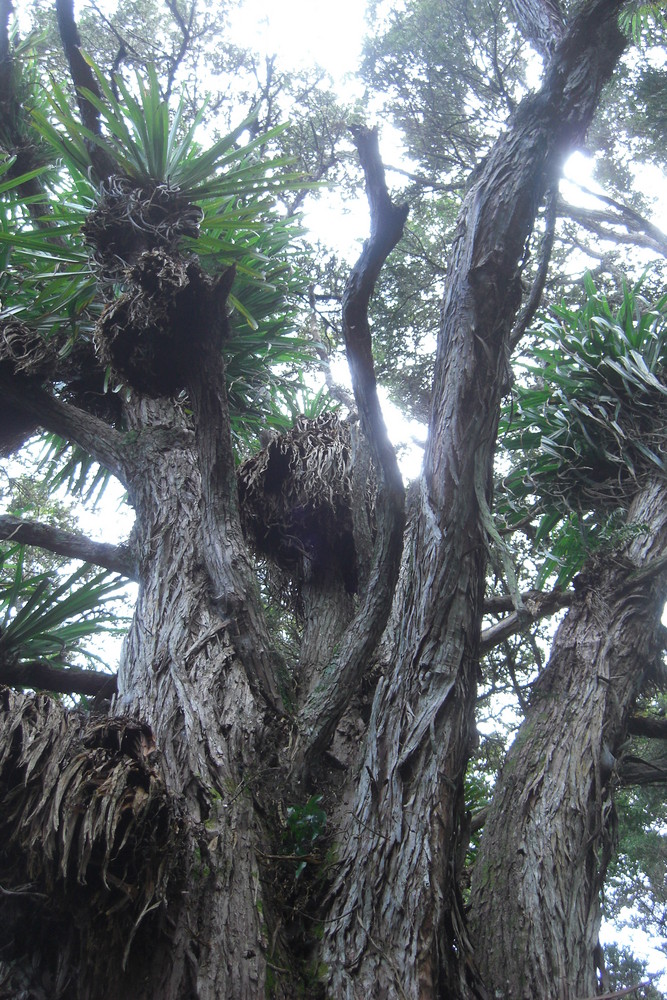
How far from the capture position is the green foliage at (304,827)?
6.31 feet

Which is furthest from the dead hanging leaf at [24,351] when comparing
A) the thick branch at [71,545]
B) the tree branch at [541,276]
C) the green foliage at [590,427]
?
the green foliage at [590,427]

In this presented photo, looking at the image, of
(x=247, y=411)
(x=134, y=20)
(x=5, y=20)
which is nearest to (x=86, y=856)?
(x=247, y=411)

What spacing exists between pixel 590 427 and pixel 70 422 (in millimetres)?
2451

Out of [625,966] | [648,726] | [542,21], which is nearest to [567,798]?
[648,726]

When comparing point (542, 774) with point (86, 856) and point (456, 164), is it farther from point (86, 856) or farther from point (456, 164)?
point (456, 164)

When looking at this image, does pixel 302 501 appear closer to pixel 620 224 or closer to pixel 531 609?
pixel 531 609

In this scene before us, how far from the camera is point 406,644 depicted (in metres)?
1.97

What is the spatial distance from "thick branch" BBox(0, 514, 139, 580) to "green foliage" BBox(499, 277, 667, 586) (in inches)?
71.6

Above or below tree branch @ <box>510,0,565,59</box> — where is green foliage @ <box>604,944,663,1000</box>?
below

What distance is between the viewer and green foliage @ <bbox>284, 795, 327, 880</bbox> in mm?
1923

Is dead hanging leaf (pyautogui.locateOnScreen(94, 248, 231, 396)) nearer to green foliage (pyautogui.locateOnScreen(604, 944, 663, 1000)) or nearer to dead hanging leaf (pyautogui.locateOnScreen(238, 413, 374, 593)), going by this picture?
dead hanging leaf (pyautogui.locateOnScreen(238, 413, 374, 593))

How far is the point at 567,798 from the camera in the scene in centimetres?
200

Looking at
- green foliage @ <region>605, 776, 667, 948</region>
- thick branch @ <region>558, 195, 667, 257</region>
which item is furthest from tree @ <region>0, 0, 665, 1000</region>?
thick branch @ <region>558, 195, 667, 257</region>

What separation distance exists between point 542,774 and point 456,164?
7637mm
